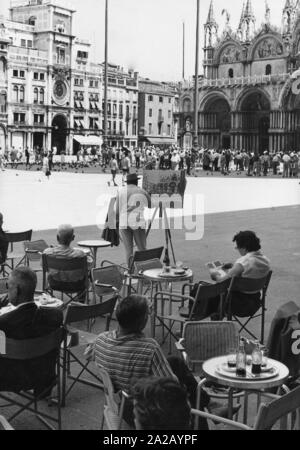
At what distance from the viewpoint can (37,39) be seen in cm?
7550

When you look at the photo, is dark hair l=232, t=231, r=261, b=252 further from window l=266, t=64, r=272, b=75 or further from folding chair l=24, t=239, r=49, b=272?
window l=266, t=64, r=272, b=75

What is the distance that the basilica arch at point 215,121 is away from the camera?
69188 mm

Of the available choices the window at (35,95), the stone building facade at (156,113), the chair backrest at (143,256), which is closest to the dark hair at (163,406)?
the chair backrest at (143,256)

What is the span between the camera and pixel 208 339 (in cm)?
531

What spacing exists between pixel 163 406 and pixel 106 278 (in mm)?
4616

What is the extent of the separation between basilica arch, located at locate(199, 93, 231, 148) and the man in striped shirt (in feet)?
215

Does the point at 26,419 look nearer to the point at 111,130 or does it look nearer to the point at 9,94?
the point at 9,94

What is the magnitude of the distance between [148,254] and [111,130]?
7544cm

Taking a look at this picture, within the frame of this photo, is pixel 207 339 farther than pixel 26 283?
No

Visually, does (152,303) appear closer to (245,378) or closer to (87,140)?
(245,378)

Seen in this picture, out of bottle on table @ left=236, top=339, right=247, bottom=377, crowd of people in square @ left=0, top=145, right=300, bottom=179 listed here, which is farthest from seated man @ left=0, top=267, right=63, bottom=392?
crowd of people in square @ left=0, top=145, right=300, bottom=179

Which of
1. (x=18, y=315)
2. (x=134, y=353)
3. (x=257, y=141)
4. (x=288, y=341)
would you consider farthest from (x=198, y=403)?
(x=257, y=141)

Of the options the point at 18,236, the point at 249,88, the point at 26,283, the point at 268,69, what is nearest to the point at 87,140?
the point at 249,88

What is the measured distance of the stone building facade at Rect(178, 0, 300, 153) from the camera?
6288cm
